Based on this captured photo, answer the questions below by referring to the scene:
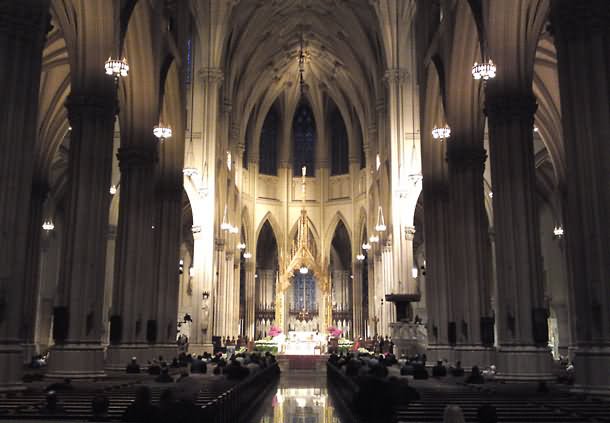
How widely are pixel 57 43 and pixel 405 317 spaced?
19556 millimetres

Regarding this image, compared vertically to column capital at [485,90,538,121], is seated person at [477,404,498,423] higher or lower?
lower

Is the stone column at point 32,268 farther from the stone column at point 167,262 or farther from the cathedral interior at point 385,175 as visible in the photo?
the stone column at point 167,262

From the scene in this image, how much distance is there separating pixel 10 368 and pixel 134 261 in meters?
10.2

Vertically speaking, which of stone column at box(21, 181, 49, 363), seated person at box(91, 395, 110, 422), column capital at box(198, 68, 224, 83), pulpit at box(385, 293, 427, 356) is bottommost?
seated person at box(91, 395, 110, 422)

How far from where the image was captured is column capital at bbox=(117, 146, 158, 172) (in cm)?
2386

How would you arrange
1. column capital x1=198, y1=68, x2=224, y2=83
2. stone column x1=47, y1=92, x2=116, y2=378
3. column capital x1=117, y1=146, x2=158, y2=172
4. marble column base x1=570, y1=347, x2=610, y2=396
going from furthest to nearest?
column capital x1=198, y1=68, x2=224, y2=83
column capital x1=117, y1=146, x2=158, y2=172
stone column x1=47, y1=92, x2=116, y2=378
marble column base x1=570, y1=347, x2=610, y2=396

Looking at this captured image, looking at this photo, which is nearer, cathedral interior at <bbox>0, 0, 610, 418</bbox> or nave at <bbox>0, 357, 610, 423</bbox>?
nave at <bbox>0, 357, 610, 423</bbox>

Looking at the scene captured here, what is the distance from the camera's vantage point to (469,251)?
22.8 meters

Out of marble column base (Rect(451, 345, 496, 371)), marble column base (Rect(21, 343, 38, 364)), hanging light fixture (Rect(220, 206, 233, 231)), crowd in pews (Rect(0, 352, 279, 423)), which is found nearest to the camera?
crowd in pews (Rect(0, 352, 279, 423))

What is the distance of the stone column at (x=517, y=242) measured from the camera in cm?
1673

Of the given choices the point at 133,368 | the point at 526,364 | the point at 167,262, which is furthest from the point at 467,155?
the point at 133,368

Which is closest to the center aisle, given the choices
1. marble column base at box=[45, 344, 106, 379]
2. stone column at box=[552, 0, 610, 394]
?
marble column base at box=[45, 344, 106, 379]

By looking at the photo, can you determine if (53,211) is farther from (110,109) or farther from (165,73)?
(110,109)

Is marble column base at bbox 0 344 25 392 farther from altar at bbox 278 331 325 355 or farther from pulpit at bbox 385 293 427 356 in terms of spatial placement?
altar at bbox 278 331 325 355
